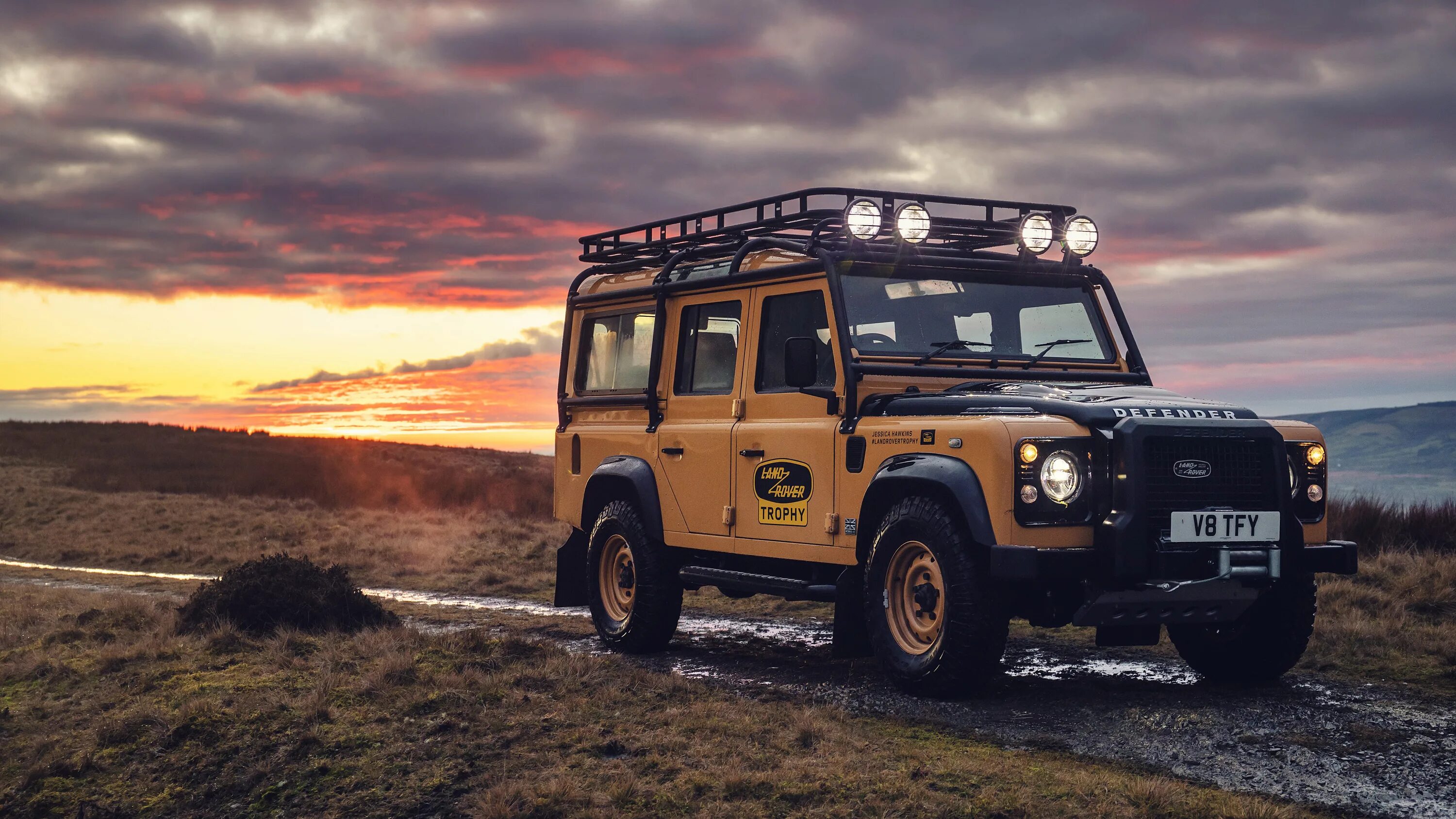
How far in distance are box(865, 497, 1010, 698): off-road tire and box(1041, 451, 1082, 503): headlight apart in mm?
517

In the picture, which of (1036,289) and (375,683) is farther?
(1036,289)

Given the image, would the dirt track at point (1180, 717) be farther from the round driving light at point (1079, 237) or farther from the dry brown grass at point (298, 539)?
the dry brown grass at point (298, 539)

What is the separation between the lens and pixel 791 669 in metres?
9.07

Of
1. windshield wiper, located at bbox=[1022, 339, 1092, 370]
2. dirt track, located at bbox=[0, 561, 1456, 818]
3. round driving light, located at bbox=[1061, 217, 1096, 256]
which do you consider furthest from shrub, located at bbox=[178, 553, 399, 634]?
round driving light, located at bbox=[1061, 217, 1096, 256]

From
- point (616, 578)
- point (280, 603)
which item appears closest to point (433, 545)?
point (280, 603)

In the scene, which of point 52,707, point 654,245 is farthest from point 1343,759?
point 52,707

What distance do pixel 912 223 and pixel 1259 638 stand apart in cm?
339

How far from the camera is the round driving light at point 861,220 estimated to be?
854cm

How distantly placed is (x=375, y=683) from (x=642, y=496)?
111 inches

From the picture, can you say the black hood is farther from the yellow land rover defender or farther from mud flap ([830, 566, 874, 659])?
mud flap ([830, 566, 874, 659])

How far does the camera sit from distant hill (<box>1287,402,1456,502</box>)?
86875 millimetres

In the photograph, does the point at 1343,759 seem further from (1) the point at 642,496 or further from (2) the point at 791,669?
(1) the point at 642,496

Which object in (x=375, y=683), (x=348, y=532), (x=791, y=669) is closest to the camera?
(x=375, y=683)

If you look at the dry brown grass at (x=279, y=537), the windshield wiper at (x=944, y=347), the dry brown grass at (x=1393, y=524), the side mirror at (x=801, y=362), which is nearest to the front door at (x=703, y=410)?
the side mirror at (x=801, y=362)
